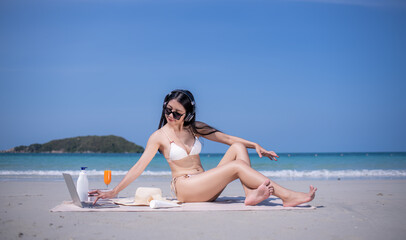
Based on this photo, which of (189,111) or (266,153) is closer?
(266,153)

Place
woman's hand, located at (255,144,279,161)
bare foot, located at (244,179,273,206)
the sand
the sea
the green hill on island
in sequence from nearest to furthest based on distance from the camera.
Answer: the sand, bare foot, located at (244,179,273,206), woman's hand, located at (255,144,279,161), the sea, the green hill on island

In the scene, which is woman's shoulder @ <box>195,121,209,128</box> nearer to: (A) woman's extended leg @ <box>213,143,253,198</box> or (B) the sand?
(A) woman's extended leg @ <box>213,143,253,198</box>

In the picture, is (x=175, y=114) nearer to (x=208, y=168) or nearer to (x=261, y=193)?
(x=261, y=193)

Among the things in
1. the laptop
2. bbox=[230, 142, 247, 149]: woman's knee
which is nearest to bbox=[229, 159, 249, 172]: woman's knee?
bbox=[230, 142, 247, 149]: woman's knee

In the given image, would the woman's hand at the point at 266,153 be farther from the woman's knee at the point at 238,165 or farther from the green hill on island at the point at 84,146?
the green hill on island at the point at 84,146

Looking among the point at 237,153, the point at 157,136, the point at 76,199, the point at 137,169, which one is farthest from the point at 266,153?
the point at 76,199

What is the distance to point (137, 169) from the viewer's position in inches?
185

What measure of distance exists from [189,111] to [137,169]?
1043mm

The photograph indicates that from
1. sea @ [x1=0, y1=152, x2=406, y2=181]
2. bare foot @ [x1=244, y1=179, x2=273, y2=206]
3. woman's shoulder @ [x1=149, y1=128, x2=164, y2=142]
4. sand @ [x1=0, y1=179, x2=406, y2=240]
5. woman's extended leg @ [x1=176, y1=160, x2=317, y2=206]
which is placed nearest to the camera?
sand @ [x1=0, y1=179, x2=406, y2=240]

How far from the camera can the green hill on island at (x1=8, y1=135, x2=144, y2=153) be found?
5019 cm

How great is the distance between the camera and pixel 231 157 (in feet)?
A: 16.8

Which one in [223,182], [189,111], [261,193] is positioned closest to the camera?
[261,193]

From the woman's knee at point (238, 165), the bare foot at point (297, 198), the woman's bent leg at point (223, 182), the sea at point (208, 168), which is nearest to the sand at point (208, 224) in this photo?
the bare foot at point (297, 198)

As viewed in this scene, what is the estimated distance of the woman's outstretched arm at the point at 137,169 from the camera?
455 cm
